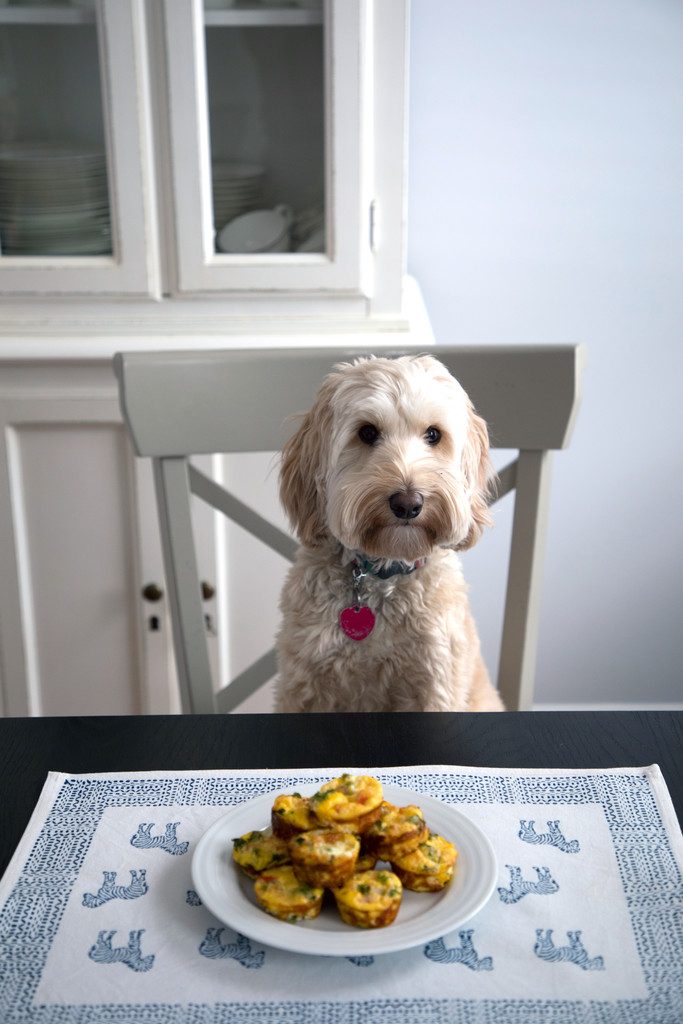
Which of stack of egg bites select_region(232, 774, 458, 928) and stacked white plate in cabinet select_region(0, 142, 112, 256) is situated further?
stacked white plate in cabinet select_region(0, 142, 112, 256)

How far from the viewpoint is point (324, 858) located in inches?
26.5

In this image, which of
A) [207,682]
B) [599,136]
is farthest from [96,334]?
[599,136]

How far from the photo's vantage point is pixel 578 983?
652mm

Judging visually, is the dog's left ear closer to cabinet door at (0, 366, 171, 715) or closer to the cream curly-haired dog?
the cream curly-haired dog

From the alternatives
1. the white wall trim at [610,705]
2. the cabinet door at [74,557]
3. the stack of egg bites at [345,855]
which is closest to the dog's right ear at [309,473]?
the stack of egg bites at [345,855]

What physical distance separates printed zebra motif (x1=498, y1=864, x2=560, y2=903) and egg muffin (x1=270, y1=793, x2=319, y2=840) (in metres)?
0.14

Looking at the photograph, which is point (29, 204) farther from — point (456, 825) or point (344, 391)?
point (456, 825)

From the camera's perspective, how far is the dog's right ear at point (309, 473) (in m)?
1.18

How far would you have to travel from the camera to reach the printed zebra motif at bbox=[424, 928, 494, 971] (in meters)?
0.67

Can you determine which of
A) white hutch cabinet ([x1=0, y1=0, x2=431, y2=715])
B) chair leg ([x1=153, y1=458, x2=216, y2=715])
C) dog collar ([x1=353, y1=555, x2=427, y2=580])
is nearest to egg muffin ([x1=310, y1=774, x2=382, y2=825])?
dog collar ([x1=353, y1=555, x2=427, y2=580])

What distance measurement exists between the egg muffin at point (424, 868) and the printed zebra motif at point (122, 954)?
170 millimetres

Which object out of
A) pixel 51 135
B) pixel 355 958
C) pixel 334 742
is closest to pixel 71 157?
pixel 51 135

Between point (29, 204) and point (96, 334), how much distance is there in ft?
0.86

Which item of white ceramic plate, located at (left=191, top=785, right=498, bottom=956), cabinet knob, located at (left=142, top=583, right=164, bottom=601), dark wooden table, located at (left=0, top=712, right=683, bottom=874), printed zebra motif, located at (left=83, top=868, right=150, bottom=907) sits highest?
white ceramic plate, located at (left=191, top=785, right=498, bottom=956)
